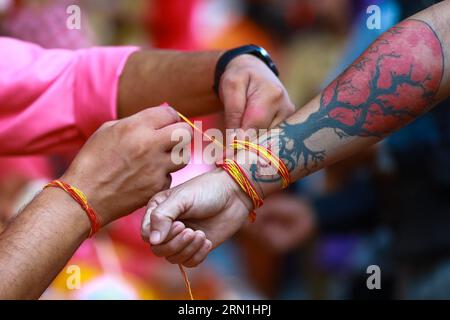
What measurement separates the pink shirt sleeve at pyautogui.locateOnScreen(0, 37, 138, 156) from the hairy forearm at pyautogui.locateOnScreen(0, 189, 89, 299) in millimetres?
388

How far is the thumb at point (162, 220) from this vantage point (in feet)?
4.74

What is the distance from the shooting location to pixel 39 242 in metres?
1.50

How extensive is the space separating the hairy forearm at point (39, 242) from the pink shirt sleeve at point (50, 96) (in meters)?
0.39

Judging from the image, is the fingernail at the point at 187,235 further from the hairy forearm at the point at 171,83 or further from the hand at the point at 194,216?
the hairy forearm at the point at 171,83

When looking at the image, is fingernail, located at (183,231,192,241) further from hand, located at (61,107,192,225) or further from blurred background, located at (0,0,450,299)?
blurred background, located at (0,0,450,299)

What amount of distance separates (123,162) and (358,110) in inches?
17.5

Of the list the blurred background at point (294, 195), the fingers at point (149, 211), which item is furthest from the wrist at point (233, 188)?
the blurred background at point (294, 195)

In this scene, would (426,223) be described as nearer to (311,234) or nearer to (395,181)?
(395,181)

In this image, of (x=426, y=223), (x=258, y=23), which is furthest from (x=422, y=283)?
(x=258, y=23)

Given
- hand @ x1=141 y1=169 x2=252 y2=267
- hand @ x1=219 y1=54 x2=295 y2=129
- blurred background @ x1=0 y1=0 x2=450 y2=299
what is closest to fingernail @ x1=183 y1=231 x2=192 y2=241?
hand @ x1=141 y1=169 x2=252 y2=267

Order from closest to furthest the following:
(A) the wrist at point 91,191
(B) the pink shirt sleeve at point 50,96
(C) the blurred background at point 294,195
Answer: (A) the wrist at point 91,191 → (B) the pink shirt sleeve at point 50,96 → (C) the blurred background at point 294,195

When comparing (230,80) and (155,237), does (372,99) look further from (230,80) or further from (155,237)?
(155,237)

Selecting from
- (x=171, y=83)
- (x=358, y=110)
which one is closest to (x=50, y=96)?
(x=171, y=83)

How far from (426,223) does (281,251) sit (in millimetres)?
812
